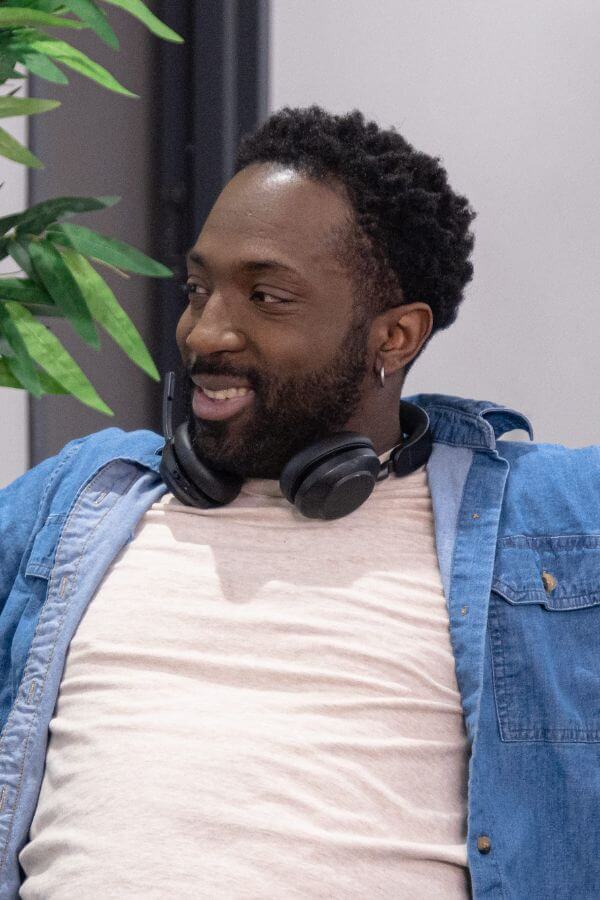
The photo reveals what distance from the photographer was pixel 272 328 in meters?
1.37

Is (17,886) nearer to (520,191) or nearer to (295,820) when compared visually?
(295,820)

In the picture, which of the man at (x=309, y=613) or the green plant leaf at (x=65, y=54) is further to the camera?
the man at (x=309, y=613)

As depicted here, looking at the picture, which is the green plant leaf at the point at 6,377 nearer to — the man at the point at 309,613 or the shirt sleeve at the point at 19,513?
the man at the point at 309,613

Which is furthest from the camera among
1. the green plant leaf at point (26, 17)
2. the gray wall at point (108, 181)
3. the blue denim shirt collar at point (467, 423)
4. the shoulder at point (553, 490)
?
the gray wall at point (108, 181)

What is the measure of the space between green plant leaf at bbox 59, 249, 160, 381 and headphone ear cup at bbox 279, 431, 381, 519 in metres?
0.50

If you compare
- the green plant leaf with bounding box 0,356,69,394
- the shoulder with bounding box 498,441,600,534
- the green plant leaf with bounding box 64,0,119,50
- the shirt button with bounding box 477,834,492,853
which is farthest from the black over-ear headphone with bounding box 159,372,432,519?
the green plant leaf with bounding box 64,0,119,50

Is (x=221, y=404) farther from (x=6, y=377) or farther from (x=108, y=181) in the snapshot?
(x=108, y=181)

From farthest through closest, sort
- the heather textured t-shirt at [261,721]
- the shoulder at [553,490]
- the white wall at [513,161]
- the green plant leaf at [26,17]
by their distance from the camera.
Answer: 1. the white wall at [513,161]
2. the shoulder at [553,490]
3. the heather textured t-shirt at [261,721]
4. the green plant leaf at [26,17]

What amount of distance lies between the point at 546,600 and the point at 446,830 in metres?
0.27

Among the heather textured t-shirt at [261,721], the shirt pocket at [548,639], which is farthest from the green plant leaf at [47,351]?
the shirt pocket at [548,639]

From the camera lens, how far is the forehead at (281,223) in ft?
4.51

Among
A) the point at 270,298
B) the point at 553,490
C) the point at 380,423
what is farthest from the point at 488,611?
the point at 270,298

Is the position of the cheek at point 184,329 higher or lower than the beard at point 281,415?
higher

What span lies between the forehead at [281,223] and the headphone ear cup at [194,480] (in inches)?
9.0
